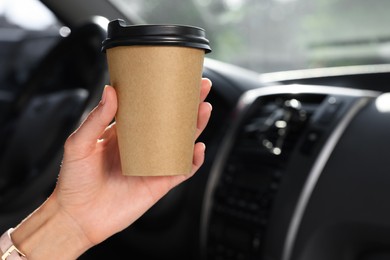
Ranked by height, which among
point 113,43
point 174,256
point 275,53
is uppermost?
point 275,53

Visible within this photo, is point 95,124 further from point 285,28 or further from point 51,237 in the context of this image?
point 285,28

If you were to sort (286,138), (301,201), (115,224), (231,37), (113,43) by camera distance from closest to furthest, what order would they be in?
(113,43) → (115,224) → (301,201) → (286,138) → (231,37)

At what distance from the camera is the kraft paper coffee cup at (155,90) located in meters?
0.81

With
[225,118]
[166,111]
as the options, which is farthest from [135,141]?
[225,118]

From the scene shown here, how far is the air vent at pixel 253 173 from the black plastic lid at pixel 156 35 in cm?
71

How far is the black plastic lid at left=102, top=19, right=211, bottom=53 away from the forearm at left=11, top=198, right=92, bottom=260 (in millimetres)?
344

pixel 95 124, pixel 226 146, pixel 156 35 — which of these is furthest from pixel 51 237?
pixel 226 146

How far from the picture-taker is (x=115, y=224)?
1025 mm

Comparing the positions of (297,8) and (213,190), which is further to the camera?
(297,8)

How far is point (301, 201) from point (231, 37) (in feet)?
4.48

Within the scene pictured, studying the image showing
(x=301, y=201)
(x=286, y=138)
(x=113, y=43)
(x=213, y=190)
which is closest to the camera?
(x=113, y=43)

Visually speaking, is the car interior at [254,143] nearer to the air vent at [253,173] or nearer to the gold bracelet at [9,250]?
the air vent at [253,173]

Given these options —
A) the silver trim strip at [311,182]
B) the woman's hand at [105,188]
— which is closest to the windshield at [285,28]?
the silver trim strip at [311,182]

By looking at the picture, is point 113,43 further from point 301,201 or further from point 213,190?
point 213,190
